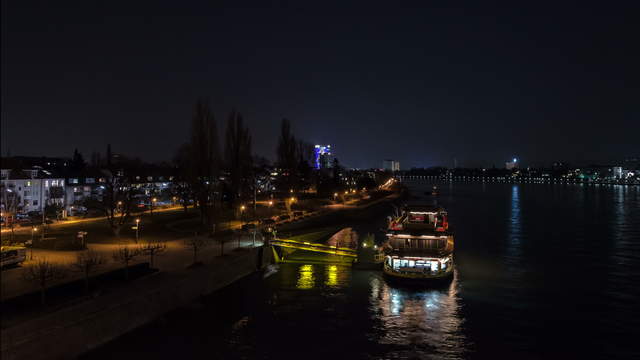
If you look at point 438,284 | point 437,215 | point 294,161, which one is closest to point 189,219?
point 437,215

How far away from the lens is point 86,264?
17938 millimetres

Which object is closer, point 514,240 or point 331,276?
point 331,276

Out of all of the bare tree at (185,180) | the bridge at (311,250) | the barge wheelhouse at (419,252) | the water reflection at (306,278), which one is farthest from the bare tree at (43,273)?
the bare tree at (185,180)

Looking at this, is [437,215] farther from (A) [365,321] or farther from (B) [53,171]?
(B) [53,171]

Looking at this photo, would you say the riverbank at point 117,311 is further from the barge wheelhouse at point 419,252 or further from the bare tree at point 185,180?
the bare tree at point 185,180

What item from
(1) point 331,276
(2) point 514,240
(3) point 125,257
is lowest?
(1) point 331,276

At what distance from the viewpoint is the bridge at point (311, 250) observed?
34.0m

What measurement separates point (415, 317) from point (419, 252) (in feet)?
21.1

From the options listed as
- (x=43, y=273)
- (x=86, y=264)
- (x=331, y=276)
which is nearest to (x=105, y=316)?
(x=86, y=264)

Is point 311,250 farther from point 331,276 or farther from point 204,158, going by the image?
point 204,158

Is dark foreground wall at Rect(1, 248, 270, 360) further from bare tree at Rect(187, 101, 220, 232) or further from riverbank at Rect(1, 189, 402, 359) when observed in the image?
bare tree at Rect(187, 101, 220, 232)

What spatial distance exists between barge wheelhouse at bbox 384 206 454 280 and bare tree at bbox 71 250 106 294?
14901mm

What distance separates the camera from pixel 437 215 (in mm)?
35438

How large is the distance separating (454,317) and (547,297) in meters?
7.07
